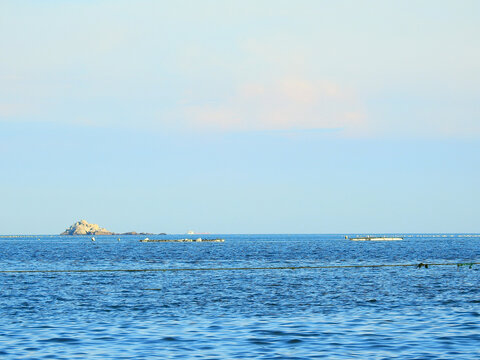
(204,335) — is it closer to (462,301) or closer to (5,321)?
(5,321)

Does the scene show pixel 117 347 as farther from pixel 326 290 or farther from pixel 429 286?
pixel 429 286

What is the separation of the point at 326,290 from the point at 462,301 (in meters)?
12.9

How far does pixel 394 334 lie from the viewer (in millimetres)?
33312

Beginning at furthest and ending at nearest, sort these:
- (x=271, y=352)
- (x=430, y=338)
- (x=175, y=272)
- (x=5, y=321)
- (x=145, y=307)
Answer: (x=175, y=272) → (x=145, y=307) → (x=5, y=321) → (x=430, y=338) → (x=271, y=352)

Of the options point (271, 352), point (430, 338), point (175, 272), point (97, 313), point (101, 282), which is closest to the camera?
point (271, 352)

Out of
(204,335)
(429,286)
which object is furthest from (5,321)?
(429,286)

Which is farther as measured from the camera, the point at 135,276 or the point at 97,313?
the point at 135,276

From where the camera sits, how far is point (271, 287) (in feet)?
202

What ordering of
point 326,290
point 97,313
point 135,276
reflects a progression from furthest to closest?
point 135,276
point 326,290
point 97,313

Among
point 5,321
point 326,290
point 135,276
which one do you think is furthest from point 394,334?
point 135,276

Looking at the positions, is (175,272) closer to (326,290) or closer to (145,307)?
(326,290)

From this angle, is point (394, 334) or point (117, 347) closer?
point (117, 347)

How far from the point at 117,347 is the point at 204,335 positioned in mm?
4808

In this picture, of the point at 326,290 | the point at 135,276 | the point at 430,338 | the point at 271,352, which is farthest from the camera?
the point at 135,276
